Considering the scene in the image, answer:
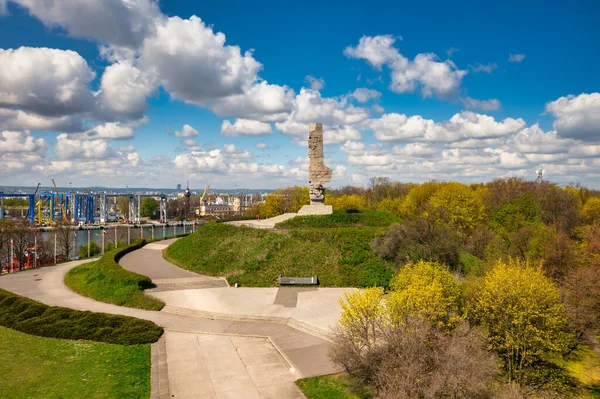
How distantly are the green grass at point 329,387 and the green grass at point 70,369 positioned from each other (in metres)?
4.98

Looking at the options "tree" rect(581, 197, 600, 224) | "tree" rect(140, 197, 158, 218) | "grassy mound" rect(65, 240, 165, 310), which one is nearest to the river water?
"grassy mound" rect(65, 240, 165, 310)

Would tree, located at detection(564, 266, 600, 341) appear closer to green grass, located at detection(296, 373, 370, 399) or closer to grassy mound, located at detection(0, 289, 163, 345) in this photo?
green grass, located at detection(296, 373, 370, 399)

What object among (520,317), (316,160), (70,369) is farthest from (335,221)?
(70,369)

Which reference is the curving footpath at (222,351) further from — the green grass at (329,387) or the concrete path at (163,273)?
the concrete path at (163,273)

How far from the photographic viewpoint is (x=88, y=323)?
16375 millimetres

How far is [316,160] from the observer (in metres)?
35.3

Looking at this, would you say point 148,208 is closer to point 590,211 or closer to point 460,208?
point 460,208

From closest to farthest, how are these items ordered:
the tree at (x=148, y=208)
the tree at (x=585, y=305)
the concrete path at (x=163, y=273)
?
the tree at (x=585, y=305) < the concrete path at (x=163, y=273) < the tree at (x=148, y=208)

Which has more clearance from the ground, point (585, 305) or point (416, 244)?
point (416, 244)

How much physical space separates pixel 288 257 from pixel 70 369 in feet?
50.5

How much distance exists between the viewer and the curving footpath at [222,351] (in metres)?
11.8

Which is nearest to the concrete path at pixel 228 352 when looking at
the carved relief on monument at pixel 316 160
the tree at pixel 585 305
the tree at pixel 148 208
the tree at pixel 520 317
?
the tree at pixel 520 317

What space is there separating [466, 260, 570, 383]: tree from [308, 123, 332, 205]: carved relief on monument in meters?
22.3

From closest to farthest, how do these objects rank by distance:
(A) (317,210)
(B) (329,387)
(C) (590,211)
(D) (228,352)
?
(B) (329,387) < (D) (228,352) < (A) (317,210) < (C) (590,211)
